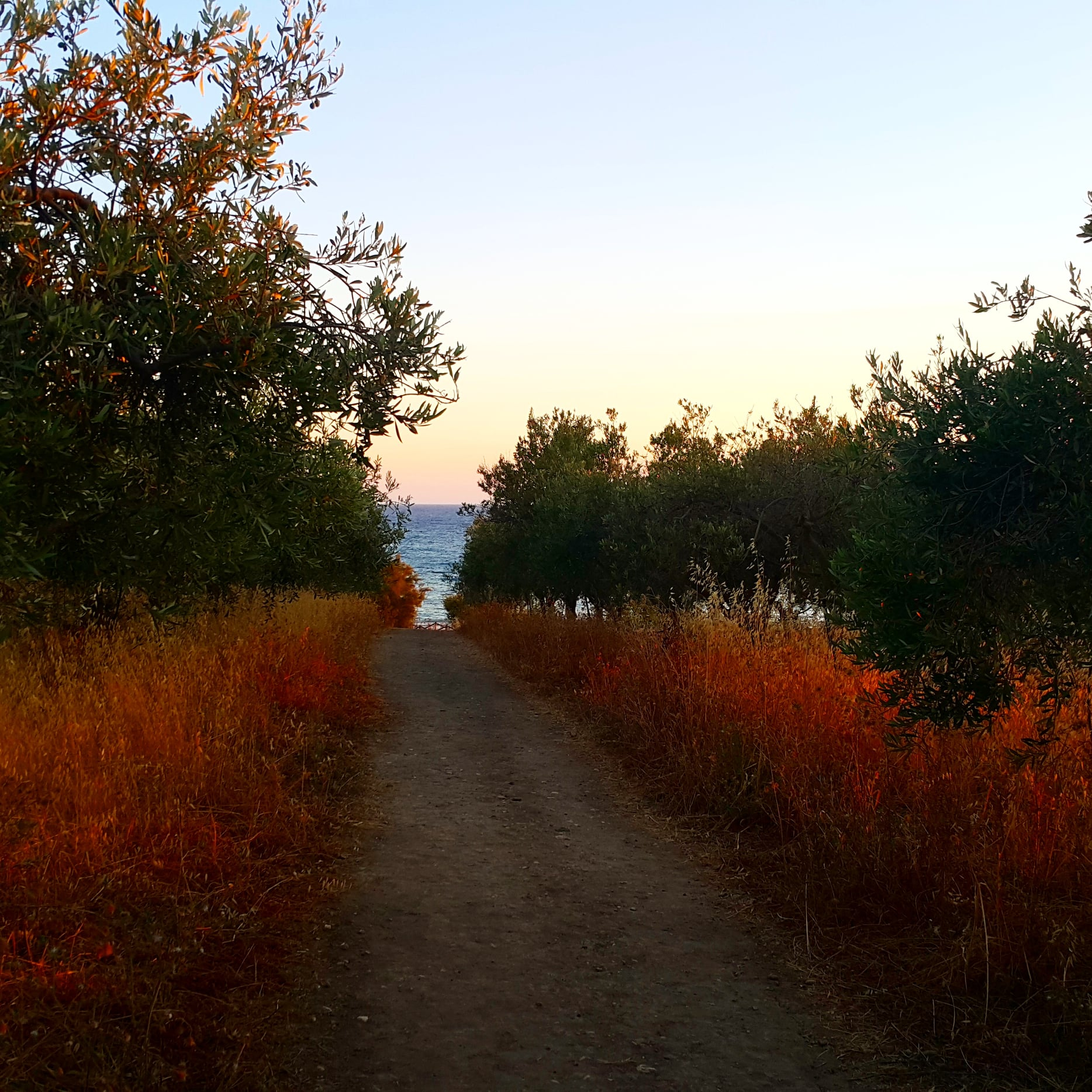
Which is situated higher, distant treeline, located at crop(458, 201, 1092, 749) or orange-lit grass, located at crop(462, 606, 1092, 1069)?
distant treeline, located at crop(458, 201, 1092, 749)

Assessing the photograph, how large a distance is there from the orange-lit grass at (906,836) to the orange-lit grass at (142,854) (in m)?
3.73

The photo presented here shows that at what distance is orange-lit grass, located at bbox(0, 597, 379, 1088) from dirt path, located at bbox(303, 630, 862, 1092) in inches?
24.3

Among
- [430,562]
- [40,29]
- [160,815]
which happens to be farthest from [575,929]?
[430,562]

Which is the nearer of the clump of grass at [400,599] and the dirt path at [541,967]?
the dirt path at [541,967]

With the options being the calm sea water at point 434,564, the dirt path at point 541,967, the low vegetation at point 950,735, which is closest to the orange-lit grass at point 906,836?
the low vegetation at point 950,735

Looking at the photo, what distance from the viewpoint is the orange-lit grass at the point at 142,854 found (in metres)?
4.19

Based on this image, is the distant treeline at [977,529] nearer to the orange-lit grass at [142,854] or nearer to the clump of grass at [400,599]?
the orange-lit grass at [142,854]

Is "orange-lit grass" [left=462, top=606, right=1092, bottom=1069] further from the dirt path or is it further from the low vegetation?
the dirt path

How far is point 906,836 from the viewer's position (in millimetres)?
6031

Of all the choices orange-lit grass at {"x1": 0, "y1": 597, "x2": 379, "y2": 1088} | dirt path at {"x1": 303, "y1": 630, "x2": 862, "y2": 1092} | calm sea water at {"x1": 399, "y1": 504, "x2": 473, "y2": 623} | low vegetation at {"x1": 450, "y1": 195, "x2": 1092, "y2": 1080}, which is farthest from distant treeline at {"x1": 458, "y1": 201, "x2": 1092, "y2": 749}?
calm sea water at {"x1": 399, "y1": 504, "x2": 473, "y2": 623}

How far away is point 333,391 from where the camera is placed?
5.40 metres

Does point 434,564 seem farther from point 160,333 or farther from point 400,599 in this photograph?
point 160,333

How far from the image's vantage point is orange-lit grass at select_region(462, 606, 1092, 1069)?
15.7 feet

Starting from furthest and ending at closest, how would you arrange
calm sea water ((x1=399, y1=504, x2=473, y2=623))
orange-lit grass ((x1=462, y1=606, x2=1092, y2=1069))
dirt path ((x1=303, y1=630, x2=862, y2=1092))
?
calm sea water ((x1=399, y1=504, x2=473, y2=623)) → orange-lit grass ((x1=462, y1=606, x2=1092, y2=1069)) → dirt path ((x1=303, y1=630, x2=862, y2=1092))
